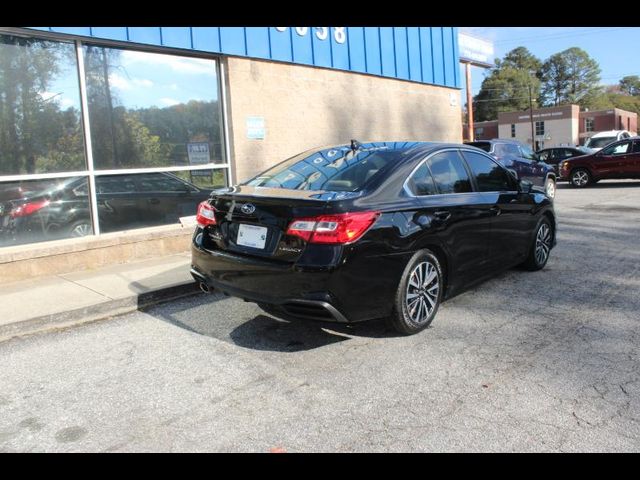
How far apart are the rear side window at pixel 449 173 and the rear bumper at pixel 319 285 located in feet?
3.49

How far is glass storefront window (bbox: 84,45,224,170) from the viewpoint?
7.48 meters

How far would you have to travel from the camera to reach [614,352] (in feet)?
13.3

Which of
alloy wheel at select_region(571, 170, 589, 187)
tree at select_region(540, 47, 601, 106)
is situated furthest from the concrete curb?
tree at select_region(540, 47, 601, 106)

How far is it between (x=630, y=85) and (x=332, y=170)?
167 m

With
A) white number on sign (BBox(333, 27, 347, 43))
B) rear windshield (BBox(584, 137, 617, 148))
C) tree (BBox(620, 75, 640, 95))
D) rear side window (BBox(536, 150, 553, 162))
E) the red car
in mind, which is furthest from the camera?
tree (BBox(620, 75, 640, 95))

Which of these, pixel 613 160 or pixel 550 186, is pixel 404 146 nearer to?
pixel 550 186

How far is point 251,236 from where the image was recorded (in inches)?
163

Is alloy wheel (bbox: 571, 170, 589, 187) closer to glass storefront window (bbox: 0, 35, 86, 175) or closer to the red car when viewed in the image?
the red car

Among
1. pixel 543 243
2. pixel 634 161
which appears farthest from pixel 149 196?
pixel 634 161

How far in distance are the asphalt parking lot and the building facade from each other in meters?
2.50

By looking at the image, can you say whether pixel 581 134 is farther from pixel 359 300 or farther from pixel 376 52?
pixel 359 300
